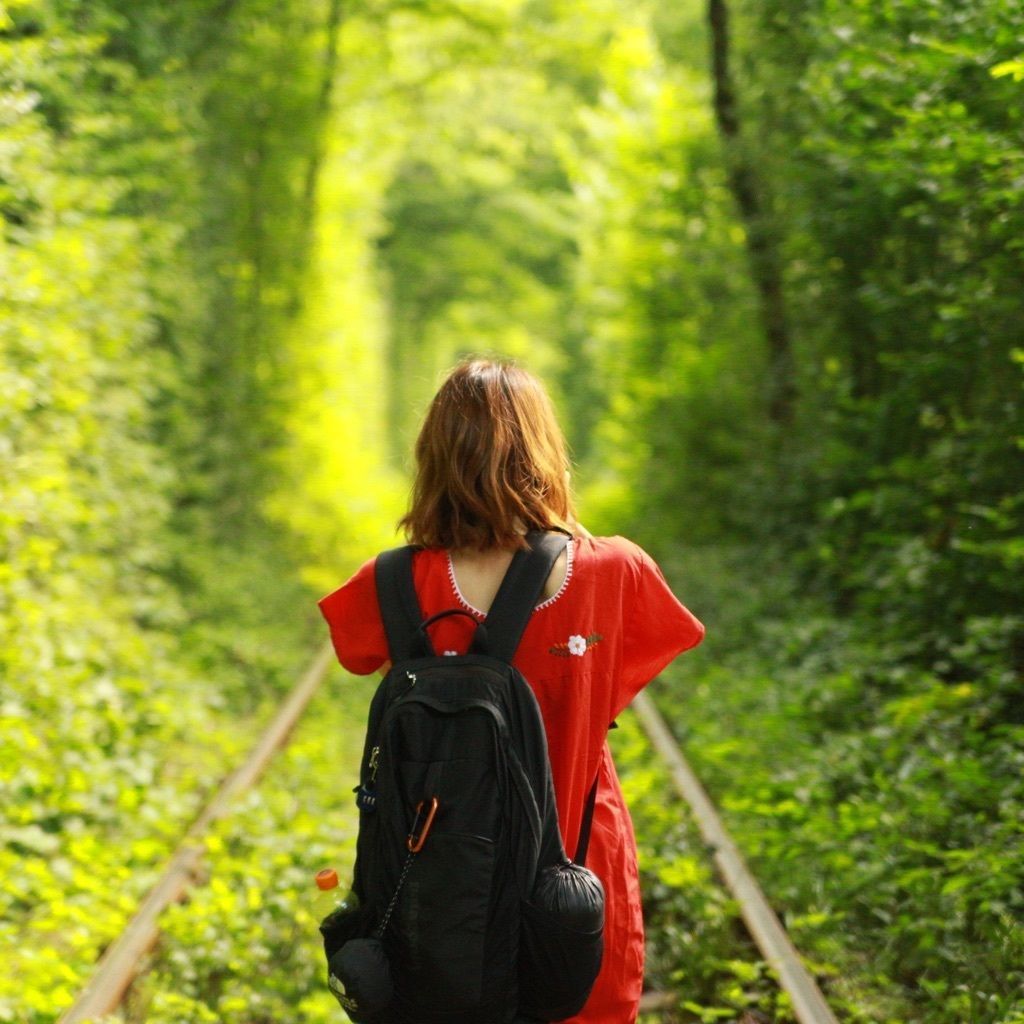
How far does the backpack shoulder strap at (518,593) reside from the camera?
230 cm

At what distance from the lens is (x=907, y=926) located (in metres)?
4.20

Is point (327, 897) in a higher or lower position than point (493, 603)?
lower

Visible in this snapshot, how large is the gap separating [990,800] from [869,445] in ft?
13.8

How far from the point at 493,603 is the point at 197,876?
3489 millimetres

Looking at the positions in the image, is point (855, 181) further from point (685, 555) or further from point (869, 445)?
point (685, 555)

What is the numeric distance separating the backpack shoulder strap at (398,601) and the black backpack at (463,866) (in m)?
0.08

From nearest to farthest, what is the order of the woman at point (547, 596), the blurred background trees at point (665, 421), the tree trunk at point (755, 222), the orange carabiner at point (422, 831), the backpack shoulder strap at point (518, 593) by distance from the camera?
the orange carabiner at point (422, 831) < the backpack shoulder strap at point (518, 593) < the woman at point (547, 596) < the blurred background trees at point (665, 421) < the tree trunk at point (755, 222)

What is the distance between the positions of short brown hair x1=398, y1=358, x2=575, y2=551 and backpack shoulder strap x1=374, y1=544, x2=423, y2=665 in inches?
3.1

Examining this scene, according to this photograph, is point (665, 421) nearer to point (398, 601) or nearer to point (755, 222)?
point (755, 222)

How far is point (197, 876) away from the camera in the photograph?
5184 mm

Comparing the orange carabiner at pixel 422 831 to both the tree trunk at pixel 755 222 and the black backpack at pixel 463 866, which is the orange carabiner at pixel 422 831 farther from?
the tree trunk at pixel 755 222

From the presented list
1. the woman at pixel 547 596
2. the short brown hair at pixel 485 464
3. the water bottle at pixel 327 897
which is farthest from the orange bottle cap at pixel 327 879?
the short brown hair at pixel 485 464

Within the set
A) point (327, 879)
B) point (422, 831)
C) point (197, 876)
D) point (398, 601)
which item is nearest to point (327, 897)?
point (327, 879)

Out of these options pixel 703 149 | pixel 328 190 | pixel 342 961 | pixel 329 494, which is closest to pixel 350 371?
pixel 328 190
